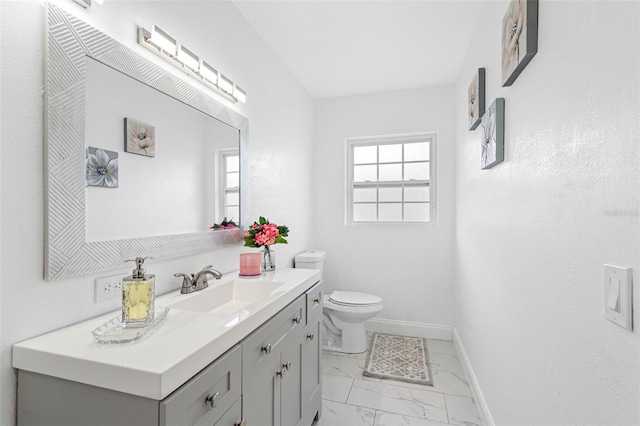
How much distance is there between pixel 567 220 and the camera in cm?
94

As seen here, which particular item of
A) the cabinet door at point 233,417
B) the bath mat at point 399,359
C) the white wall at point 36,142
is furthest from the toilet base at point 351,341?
the cabinet door at point 233,417

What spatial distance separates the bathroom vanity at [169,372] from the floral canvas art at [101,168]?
0.48m

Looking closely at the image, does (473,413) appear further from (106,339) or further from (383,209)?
(106,339)

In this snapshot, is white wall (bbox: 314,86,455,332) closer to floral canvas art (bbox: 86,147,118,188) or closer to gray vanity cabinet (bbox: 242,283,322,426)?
gray vanity cabinet (bbox: 242,283,322,426)

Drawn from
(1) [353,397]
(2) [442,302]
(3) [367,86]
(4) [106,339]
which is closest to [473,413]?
(1) [353,397]

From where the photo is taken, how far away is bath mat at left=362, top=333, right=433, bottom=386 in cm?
246

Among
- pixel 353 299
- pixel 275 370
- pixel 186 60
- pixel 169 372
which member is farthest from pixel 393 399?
pixel 186 60

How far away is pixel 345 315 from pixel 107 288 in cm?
203

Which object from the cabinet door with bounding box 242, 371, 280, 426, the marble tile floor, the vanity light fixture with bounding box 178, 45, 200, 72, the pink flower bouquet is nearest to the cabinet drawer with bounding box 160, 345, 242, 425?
the cabinet door with bounding box 242, 371, 280, 426

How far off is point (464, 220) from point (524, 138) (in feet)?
4.56

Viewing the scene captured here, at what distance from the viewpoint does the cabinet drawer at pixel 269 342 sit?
1114 mm

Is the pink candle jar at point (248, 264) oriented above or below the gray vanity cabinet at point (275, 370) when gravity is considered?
above

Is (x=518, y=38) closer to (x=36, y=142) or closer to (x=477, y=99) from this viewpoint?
(x=477, y=99)

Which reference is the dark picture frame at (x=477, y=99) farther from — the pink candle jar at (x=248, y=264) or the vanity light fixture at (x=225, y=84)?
the pink candle jar at (x=248, y=264)
